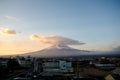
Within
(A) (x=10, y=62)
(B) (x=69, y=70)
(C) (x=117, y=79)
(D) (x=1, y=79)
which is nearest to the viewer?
(C) (x=117, y=79)

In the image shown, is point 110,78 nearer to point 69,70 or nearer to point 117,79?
point 117,79

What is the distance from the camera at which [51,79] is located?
20344mm

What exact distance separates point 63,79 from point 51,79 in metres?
1.31

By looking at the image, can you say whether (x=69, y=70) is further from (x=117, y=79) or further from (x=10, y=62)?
(x=117, y=79)

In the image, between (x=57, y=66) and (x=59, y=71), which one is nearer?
(x=59, y=71)

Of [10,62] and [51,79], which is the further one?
[10,62]

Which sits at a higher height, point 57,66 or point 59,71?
point 57,66

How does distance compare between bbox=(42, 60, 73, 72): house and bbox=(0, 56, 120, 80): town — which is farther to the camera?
bbox=(42, 60, 73, 72): house

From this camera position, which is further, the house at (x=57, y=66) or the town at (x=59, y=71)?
the house at (x=57, y=66)

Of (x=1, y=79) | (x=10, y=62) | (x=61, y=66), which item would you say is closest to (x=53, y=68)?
(x=61, y=66)

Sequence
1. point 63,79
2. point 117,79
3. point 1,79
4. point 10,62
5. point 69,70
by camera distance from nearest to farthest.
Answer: point 117,79, point 63,79, point 1,79, point 69,70, point 10,62

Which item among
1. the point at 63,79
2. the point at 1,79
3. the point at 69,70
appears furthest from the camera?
the point at 69,70

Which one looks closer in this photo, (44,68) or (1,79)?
(1,79)

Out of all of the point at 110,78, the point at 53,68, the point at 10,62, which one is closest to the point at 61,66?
the point at 53,68
